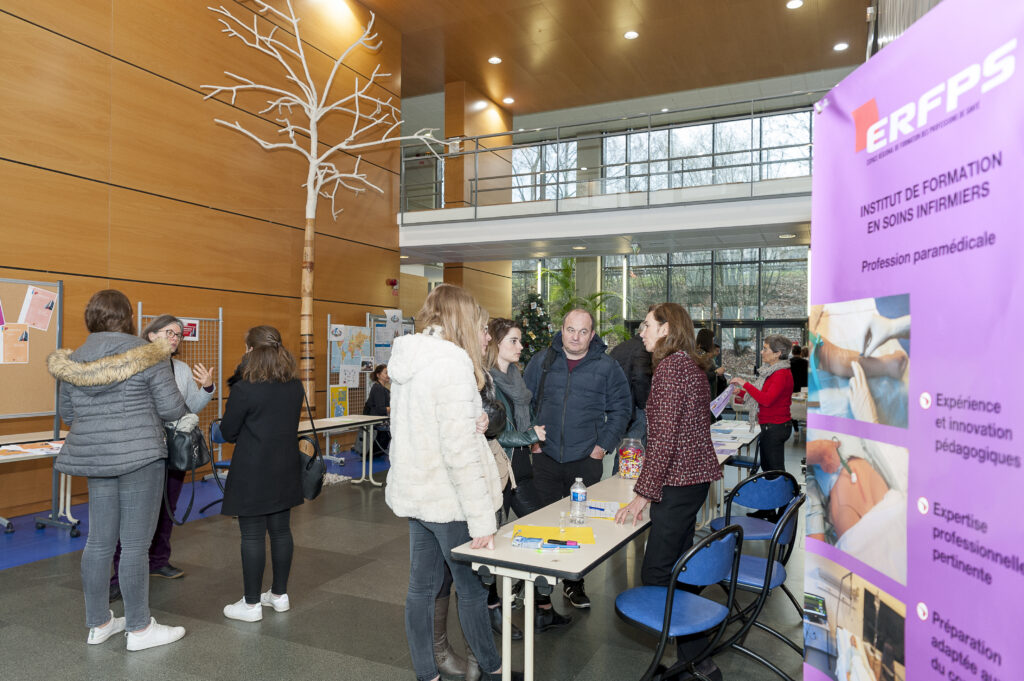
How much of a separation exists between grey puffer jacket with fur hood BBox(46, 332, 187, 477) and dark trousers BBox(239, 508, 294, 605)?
601 mm

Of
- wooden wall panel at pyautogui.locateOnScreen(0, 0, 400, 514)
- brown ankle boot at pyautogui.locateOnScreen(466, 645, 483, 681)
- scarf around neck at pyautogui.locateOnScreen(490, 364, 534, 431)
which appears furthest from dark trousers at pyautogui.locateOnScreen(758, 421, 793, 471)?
wooden wall panel at pyautogui.locateOnScreen(0, 0, 400, 514)

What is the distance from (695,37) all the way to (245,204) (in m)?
7.17

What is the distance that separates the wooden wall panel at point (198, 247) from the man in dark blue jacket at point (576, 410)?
A: 430 centimetres

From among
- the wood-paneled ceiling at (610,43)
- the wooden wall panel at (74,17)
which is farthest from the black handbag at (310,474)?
the wood-paneled ceiling at (610,43)

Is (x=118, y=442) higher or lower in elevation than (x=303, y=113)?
lower

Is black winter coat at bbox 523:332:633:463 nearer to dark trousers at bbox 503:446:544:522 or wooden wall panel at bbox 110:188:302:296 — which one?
dark trousers at bbox 503:446:544:522

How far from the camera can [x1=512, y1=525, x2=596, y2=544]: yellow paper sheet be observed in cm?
247

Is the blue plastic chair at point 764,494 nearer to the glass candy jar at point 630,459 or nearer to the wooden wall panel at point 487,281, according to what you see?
the glass candy jar at point 630,459

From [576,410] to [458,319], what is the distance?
1.34 meters

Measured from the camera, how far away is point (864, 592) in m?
1.01

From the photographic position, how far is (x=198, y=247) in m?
6.63

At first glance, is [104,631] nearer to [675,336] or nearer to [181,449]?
[181,449]

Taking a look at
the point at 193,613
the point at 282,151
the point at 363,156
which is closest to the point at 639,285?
the point at 363,156

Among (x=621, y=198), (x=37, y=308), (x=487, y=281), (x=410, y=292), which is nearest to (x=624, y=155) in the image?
(x=487, y=281)
